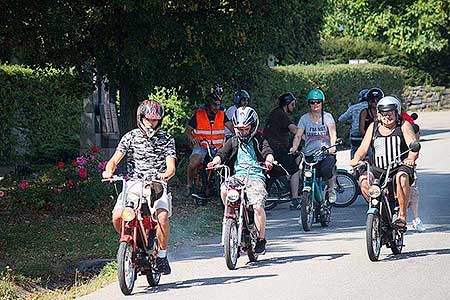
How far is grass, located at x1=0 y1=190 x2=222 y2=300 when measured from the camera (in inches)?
404

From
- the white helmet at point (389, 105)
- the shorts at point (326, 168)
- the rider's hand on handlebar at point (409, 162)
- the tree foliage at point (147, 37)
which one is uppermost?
the tree foliage at point (147, 37)

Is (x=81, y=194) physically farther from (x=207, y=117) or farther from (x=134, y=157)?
(x=134, y=157)

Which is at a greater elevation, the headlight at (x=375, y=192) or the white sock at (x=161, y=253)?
the headlight at (x=375, y=192)

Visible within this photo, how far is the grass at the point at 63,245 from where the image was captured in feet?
33.7

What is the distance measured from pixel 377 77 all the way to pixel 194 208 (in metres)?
19.5

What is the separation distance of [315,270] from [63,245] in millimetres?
3679

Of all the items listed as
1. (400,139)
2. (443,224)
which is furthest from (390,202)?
(443,224)

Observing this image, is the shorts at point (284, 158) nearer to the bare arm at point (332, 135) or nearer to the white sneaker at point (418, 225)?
the bare arm at point (332, 135)

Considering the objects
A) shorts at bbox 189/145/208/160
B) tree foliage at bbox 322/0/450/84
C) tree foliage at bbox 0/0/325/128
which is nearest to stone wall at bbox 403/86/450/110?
tree foliage at bbox 322/0/450/84

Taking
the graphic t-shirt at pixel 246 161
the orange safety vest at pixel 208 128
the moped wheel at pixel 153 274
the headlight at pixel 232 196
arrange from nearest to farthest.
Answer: the moped wheel at pixel 153 274 → the headlight at pixel 232 196 → the graphic t-shirt at pixel 246 161 → the orange safety vest at pixel 208 128

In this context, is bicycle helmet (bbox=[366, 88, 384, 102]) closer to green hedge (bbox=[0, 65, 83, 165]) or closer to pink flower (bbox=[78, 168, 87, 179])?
pink flower (bbox=[78, 168, 87, 179])

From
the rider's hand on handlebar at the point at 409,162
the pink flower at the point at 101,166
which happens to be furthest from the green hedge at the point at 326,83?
the rider's hand on handlebar at the point at 409,162

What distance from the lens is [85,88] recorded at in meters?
16.0

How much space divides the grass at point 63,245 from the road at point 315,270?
1.95 feet
